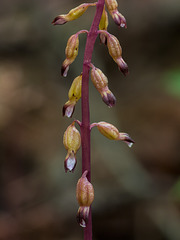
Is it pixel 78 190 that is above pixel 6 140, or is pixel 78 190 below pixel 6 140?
above

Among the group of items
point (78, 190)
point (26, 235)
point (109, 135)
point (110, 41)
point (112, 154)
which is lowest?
point (26, 235)

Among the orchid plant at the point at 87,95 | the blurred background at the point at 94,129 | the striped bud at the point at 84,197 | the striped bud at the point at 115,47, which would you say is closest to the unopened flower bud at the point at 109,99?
the orchid plant at the point at 87,95

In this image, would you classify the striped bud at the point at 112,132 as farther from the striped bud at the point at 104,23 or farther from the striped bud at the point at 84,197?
the striped bud at the point at 104,23

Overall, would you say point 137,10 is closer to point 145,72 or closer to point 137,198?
point 145,72

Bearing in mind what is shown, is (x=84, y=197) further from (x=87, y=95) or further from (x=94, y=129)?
(x=94, y=129)

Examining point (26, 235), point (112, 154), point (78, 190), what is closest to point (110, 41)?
point (78, 190)

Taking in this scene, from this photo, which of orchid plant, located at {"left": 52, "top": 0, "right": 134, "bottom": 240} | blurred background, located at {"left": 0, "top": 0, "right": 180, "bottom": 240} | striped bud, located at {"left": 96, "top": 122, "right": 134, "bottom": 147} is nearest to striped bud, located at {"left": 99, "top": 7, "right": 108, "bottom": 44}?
orchid plant, located at {"left": 52, "top": 0, "right": 134, "bottom": 240}

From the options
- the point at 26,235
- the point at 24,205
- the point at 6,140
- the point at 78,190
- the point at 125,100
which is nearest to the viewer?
the point at 78,190

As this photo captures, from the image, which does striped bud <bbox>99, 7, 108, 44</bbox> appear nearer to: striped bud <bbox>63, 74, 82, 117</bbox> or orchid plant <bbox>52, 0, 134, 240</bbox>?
orchid plant <bbox>52, 0, 134, 240</bbox>
